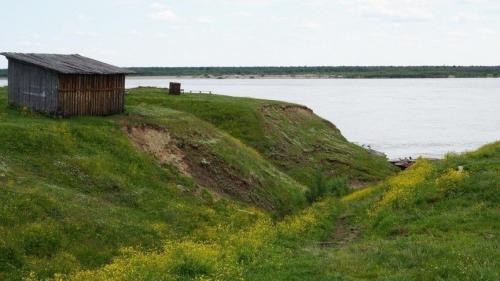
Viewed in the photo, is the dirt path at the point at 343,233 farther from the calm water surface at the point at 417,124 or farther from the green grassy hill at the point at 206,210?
the calm water surface at the point at 417,124

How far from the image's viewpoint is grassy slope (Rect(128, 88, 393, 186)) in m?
49.1

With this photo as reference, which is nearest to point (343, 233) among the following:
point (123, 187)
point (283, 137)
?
point (123, 187)

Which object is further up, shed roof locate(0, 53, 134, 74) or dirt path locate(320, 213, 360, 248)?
shed roof locate(0, 53, 134, 74)

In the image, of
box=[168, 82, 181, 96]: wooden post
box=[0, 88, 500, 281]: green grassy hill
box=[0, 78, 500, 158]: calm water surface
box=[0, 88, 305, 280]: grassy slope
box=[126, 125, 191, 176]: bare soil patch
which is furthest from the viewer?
box=[0, 78, 500, 158]: calm water surface

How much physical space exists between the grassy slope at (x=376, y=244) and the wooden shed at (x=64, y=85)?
49.8 feet

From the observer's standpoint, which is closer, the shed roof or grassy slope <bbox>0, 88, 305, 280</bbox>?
grassy slope <bbox>0, 88, 305, 280</bbox>

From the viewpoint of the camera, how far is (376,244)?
2306 cm

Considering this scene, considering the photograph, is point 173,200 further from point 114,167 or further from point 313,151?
point 313,151

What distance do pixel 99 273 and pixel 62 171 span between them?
11.0 meters

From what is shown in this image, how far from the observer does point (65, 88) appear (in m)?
37.7

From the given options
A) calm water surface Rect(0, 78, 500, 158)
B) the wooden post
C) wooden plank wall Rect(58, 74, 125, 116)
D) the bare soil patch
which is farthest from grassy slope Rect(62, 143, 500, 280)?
calm water surface Rect(0, 78, 500, 158)

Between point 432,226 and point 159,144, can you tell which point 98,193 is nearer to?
point 159,144

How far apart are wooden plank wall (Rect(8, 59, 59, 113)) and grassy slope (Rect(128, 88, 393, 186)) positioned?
12.3 m

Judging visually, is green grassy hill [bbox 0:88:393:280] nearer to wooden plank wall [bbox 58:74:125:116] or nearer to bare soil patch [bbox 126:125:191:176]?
bare soil patch [bbox 126:125:191:176]
